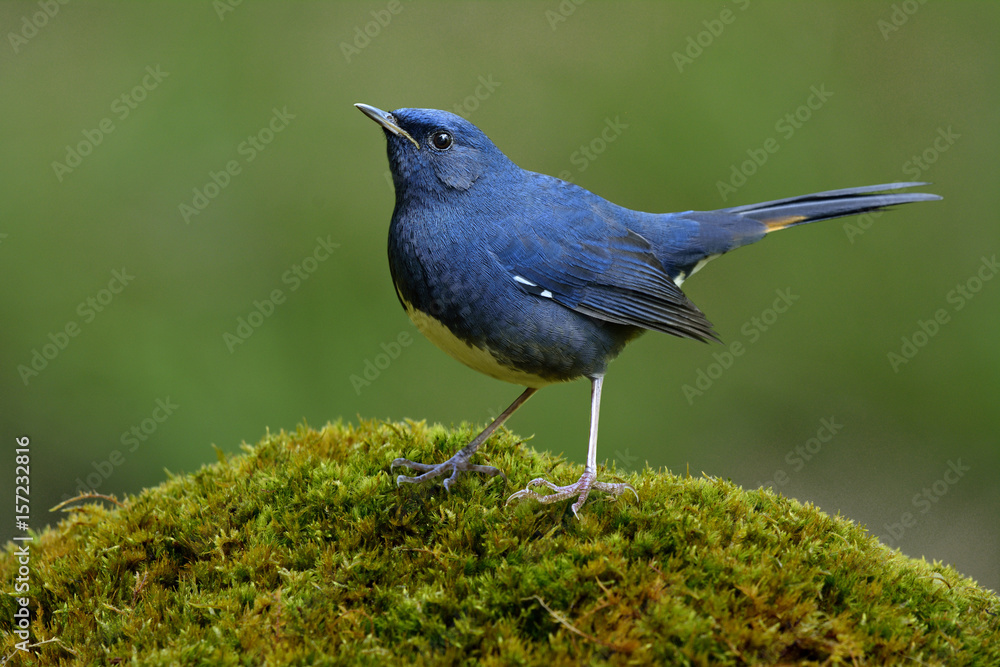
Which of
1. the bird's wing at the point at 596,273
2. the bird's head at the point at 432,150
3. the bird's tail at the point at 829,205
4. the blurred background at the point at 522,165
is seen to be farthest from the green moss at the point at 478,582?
the blurred background at the point at 522,165

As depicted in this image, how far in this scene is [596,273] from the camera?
4.16 m

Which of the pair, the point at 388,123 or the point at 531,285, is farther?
the point at 388,123

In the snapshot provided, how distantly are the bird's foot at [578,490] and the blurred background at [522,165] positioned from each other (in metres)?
3.40

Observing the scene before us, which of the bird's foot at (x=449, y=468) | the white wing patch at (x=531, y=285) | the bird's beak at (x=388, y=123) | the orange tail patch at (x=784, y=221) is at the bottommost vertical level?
the bird's foot at (x=449, y=468)

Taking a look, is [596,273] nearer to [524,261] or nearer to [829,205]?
[524,261]

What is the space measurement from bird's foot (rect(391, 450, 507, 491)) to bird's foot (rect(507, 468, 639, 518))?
27cm

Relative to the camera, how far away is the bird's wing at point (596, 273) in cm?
400

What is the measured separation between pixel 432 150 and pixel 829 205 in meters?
2.22

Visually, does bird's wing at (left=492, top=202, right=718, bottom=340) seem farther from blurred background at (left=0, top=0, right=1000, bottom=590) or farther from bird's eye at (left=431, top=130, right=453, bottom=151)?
blurred background at (left=0, top=0, right=1000, bottom=590)

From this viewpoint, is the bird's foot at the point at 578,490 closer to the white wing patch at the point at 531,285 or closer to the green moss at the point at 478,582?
the green moss at the point at 478,582

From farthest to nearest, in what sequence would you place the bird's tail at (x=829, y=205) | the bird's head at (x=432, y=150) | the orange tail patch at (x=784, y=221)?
the orange tail patch at (x=784, y=221)
the bird's tail at (x=829, y=205)
the bird's head at (x=432, y=150)

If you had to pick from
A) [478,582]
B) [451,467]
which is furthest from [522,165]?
[478,582]

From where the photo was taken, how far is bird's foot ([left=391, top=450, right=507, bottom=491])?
369 centimetres

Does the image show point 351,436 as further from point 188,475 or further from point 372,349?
point 372,349
